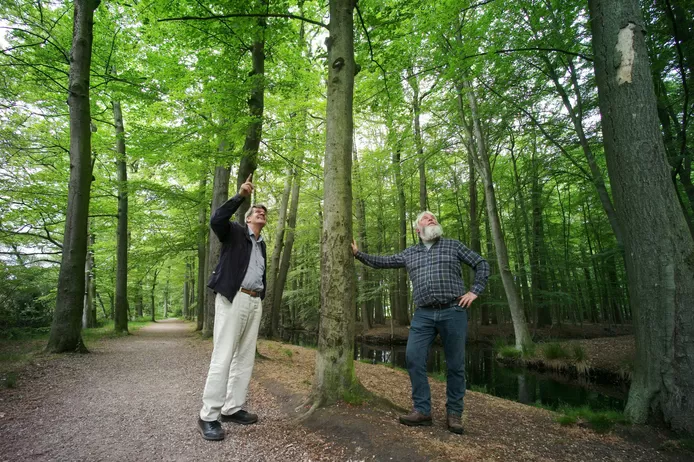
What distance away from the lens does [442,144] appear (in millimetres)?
11531

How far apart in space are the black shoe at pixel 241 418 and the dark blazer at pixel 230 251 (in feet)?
3.71

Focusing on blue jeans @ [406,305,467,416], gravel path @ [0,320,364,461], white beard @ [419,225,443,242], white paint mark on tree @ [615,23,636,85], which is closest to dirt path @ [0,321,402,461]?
gravel path @ [0,320,364,461]

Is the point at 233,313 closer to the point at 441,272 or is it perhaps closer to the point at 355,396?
the point at 355,396

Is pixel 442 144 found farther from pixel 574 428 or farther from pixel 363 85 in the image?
pixel 574 428

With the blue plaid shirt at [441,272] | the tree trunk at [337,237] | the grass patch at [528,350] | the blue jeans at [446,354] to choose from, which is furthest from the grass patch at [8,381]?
the grass patch at [528,350]

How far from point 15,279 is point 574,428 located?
14171mm

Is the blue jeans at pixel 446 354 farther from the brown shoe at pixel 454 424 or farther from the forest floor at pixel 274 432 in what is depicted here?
the forest floor at pixel 274 432

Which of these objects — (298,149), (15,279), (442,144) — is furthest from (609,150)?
(15,279)

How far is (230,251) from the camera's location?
318 centimetres

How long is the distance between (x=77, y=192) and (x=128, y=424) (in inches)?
231

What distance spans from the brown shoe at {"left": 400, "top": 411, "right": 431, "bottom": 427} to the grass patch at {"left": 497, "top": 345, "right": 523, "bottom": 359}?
877cm

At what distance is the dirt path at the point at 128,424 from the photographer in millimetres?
2518

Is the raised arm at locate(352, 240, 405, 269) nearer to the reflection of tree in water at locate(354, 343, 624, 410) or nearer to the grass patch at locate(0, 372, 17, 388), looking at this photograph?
the grass patch at locate(0, 372, 17, 388)

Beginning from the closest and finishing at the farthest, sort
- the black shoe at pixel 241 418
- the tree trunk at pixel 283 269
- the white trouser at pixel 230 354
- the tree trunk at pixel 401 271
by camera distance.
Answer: the white trouser at pixel 230 354
the black shoe at pixel 241 418
the tree trunk at pixel 283 269
the tree trunk at pixel 401 271
